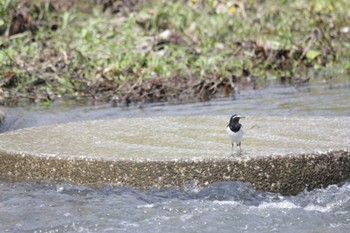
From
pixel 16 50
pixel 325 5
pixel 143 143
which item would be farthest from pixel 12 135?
pixel 325 5

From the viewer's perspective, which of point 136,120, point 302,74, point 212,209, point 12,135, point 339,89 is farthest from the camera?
point 302,74

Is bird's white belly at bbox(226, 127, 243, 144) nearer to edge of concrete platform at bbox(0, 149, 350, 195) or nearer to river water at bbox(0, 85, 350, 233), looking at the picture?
edge of concrete platform at bbox(0, 149, 350, 195)

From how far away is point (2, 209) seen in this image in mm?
5605

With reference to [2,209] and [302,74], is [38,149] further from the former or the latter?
[302,74]

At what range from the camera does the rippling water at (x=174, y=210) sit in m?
5.08

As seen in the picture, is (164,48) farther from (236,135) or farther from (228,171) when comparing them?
(228,171)

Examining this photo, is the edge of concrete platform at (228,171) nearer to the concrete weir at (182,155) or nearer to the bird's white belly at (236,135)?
the concrete weir at (182,155)

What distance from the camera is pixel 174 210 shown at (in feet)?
17.6

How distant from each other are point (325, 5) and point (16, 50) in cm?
493

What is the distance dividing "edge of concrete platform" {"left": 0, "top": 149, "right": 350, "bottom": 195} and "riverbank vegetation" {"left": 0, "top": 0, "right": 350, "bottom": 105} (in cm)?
366

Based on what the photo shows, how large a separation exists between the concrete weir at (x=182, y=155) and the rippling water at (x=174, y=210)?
8 cm

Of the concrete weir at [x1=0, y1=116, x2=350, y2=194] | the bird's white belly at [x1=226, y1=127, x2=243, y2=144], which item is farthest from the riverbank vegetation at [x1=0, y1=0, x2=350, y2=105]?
the bird's white belly at [x1=226, y1=127, x2=243, y2=144]

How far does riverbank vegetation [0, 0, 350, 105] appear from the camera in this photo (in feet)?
33.8

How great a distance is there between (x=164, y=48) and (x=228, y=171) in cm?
651
